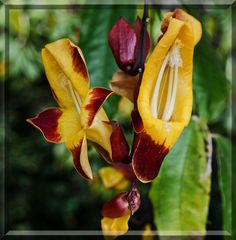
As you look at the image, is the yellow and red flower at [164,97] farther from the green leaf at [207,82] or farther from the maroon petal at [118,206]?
the green leaf at [207,82]

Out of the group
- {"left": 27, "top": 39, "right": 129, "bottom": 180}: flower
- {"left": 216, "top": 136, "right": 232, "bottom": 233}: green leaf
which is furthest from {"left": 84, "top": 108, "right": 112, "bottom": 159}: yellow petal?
{"left": 216, "top": 136, "right": 232, "bottom": 233}: green leaf

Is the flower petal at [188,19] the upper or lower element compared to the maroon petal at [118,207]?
upper


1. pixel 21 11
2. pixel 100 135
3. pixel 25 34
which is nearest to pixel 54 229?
pixel 25 34

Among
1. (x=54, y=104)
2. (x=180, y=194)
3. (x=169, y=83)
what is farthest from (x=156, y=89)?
(x=54, y=104)

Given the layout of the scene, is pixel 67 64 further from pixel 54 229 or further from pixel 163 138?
pixel 54 229

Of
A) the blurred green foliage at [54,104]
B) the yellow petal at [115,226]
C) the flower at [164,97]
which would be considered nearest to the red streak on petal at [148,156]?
the flower at [164,97]

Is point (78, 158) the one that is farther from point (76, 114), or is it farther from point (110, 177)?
point (110, 177)
